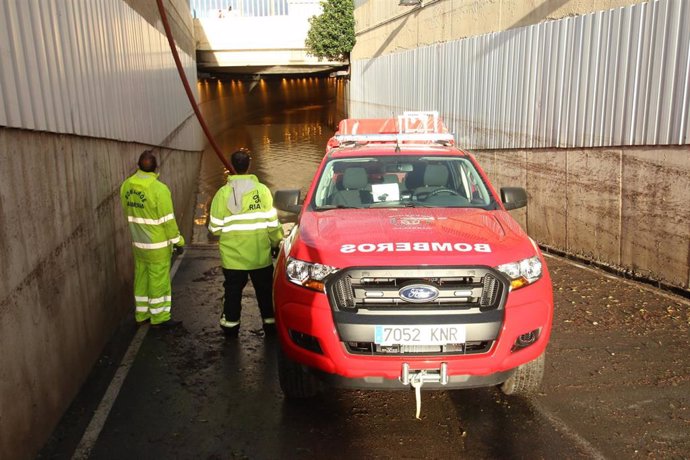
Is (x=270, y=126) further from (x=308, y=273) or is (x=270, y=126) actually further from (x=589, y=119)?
(x=308, y=273)

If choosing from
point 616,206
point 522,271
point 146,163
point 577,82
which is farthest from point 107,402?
point 577,82

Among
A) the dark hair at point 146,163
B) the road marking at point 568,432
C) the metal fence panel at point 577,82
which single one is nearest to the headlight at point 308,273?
the road marking at point 568,432

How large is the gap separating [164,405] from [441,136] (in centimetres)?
370

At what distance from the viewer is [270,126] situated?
129 ft

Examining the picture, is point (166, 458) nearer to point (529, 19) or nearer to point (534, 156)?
point (534, 156)

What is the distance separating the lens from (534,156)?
8.88 metres

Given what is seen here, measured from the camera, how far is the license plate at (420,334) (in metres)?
3.42

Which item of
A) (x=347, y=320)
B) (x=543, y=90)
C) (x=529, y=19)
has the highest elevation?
(x=529, y=19)

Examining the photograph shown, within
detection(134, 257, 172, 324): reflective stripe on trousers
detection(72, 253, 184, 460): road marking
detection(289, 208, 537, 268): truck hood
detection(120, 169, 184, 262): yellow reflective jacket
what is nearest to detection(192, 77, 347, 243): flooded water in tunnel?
detection(134, 257, 172, 324): reflective stripe on trousers

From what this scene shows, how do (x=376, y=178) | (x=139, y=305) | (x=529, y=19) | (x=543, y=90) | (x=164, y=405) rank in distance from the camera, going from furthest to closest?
(x=529, y=19)
(x=543, y=90)
(x=139, y=305)
(x=376, y=178)
(x=164, y=405)

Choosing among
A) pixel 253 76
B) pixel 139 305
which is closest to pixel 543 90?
pixel 139 305

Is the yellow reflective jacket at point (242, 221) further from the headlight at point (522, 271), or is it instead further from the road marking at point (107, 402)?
the headlight at point (522, 271)

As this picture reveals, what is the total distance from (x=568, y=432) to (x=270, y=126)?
3702 centimetres

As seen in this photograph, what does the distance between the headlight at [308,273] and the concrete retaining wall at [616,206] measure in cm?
446
